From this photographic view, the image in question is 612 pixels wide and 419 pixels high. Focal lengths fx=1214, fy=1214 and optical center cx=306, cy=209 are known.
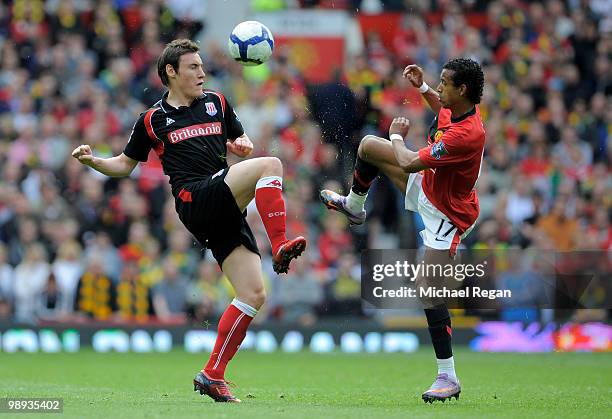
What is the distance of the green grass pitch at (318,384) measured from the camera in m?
8.71

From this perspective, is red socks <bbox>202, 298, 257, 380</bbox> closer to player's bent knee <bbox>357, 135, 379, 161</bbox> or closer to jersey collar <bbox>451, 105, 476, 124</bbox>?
player's bent knee <bbox>357, 135, 379, 161</bbox>

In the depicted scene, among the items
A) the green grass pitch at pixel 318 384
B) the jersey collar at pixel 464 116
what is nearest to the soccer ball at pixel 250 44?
the jersey collar at pixel 464 116

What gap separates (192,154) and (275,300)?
25.4 feet

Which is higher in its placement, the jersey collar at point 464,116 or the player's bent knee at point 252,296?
the jersey collar at point 464,116

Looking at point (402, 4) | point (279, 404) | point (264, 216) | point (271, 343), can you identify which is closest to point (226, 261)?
point (264, 216)

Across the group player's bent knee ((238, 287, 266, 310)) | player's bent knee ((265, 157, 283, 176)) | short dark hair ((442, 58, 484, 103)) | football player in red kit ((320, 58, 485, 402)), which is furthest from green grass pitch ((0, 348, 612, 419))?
short dark hair ((442, 58, 484, 103))

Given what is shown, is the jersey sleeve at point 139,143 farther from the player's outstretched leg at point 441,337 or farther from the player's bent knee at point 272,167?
the player's outstretched leg at point 441,337

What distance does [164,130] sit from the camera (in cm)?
955

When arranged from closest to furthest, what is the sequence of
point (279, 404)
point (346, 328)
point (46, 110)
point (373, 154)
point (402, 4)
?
point (279, 404)
point (373, 154)
point (346, 328)
point (46, 110)
point (402, 4)

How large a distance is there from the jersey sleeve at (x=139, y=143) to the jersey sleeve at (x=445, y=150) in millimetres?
2190

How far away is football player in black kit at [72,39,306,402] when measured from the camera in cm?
923

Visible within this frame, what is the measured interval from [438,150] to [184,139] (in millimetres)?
1997

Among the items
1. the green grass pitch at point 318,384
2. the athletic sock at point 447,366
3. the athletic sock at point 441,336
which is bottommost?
the green grass pitch at point 318,384

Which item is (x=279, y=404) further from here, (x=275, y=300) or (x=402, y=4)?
(x=402, y=4)
